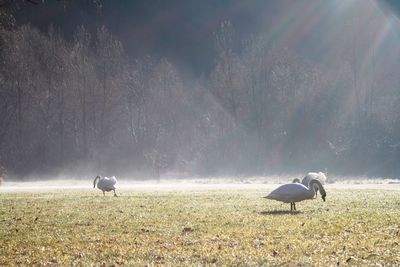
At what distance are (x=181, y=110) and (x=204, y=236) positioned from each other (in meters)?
70.4

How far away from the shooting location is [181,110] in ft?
280

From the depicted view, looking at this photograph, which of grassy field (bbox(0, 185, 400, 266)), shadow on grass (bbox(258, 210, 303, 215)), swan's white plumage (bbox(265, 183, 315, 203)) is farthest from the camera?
shadow on grass (bbox(258, 210, 303, 215))

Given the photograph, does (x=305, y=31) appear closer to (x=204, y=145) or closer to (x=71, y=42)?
(x=204, y=145)

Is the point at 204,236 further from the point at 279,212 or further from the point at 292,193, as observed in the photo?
the point at 279,212

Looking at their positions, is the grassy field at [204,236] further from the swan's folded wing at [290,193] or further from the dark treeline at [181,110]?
the dark treeline at [181,110]

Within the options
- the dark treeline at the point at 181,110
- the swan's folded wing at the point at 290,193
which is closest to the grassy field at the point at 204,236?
the swan's folded wing at the point at 290,193

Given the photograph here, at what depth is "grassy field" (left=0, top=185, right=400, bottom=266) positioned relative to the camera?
12.0 metres

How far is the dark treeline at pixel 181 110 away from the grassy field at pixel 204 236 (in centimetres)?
5102

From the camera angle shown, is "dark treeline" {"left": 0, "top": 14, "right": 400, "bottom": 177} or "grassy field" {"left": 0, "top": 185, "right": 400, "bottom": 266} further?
"dark treeline" {"left": 0, "top": 14, "right": 400, "bottom": 177}

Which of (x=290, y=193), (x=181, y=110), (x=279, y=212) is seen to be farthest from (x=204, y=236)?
(x=181, y=110)

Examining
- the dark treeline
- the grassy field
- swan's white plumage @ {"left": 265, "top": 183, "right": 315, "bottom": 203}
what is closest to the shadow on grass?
the grassy field

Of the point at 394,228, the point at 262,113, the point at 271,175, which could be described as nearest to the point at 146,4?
the point at 262,113

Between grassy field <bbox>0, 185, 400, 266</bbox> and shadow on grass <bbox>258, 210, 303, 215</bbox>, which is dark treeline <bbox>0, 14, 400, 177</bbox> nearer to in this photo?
shadow on grass <bbox>258, 210, 303, 215</bbox>

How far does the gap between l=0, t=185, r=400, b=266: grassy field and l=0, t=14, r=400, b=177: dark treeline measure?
5102 centimetres
